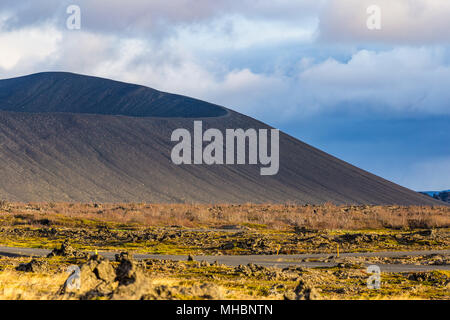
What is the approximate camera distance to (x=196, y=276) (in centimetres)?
2262

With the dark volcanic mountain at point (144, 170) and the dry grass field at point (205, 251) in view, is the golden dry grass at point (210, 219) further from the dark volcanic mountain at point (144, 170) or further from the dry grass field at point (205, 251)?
the dark volcanic mountain at point (144, 170)

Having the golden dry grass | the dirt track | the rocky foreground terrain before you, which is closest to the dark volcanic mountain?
the golden dry grass

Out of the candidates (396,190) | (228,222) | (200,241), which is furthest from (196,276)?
(396,190)

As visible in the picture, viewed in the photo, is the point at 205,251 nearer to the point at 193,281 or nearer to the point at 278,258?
the point at 278,258

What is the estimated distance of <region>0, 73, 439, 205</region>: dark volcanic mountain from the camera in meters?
96.3

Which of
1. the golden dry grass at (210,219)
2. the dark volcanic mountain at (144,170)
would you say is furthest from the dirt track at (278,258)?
the dark volcanic mountain at (144,170)

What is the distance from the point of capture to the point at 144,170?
107312mm

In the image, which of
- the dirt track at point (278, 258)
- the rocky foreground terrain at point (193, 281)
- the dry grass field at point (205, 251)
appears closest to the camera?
the rocky foreground terrain at point (193, 281)

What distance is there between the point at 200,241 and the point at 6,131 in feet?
267

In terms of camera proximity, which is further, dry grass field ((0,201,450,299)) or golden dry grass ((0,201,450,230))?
golden dry grass ((0,201,450,230))

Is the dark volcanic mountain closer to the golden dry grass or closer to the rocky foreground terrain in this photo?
the golden dry grass

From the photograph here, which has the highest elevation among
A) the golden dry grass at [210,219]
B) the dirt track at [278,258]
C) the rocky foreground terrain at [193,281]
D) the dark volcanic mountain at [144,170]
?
the dark volcanic mountain at [144,170]

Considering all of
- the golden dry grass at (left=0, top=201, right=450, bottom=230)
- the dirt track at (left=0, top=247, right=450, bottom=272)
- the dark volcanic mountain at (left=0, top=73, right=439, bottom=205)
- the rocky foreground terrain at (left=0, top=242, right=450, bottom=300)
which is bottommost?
the rocky foreground terrain at (left=0, top=242, right=450, bottom=300)

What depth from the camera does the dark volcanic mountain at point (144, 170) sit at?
96.3 metres
